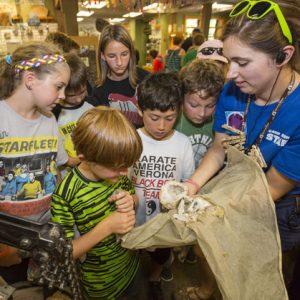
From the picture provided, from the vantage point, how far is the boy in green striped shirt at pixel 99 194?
3.00 ft

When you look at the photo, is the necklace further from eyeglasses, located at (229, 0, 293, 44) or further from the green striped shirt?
the green striped shirt

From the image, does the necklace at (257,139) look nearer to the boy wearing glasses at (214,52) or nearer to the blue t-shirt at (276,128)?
the blue t-shirt at (276,128)

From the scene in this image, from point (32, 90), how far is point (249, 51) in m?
0.93

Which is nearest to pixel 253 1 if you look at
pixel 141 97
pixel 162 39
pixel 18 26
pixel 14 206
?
pixel 141 97

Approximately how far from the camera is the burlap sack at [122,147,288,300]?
75cm

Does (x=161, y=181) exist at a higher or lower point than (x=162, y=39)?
higher

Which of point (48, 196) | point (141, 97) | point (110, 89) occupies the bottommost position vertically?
point (48, 196)

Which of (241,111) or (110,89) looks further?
(110,89)

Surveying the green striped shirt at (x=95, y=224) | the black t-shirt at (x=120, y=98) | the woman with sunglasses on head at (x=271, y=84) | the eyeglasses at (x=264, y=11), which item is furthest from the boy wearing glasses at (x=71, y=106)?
the eyeglasses at (x=264, y=11)

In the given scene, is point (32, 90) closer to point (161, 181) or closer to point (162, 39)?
point (161, 181)

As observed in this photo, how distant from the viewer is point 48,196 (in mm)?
1330

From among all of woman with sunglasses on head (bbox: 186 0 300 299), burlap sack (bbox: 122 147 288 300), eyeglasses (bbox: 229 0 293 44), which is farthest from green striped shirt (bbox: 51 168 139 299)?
eyeglasses (bbox: 229 0 293 44)

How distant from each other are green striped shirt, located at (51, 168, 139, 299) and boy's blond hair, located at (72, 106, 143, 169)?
0.14m

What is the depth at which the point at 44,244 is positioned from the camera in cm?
49
